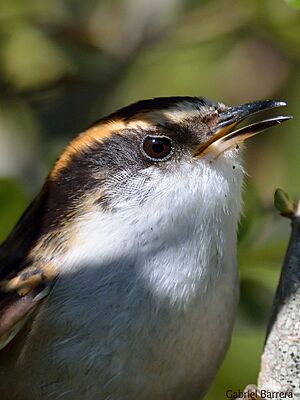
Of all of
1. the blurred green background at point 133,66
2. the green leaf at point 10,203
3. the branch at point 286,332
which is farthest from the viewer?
→ the blurred green background at point 133,66

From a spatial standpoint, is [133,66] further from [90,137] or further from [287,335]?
[287,335]

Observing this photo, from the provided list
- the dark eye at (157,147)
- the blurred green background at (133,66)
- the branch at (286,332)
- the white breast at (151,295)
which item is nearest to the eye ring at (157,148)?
the dark eye at (157,147)

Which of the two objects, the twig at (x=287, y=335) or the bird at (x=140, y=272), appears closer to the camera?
the twig at (x=287, y=335)

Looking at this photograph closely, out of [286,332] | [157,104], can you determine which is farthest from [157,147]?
[286,332]

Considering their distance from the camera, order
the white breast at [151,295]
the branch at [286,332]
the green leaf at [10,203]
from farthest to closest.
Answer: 1. the green leaf at [10,203]
2. the white breast at [151,295]
3. the branch at [286,332]

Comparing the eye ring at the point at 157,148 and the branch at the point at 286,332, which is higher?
the eye ring at the point at 157,148

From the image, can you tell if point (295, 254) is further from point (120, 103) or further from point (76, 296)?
point (120, 103)

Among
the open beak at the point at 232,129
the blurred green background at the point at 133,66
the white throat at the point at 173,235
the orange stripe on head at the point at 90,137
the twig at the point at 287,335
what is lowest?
the twig at the point at 287,335

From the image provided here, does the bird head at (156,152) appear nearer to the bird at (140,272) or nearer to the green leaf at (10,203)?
the bird at (140,272)
